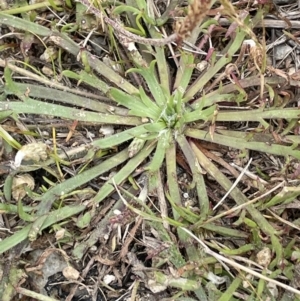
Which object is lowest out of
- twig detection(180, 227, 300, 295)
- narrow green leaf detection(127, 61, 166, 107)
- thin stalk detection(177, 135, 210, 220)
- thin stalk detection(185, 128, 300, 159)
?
twig detection(180, 227, 300, 295)

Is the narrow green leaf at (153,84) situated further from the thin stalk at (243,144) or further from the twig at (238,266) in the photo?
the twig at (238,266)

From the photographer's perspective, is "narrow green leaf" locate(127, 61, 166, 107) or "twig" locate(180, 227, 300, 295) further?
"narrow green leaf" locate(127, 61, 166, 107)

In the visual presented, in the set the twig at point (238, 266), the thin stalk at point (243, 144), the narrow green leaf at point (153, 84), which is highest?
the narrow green leaf at point (153, 84)

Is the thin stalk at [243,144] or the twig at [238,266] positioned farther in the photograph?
the thin stalk at [243,144]

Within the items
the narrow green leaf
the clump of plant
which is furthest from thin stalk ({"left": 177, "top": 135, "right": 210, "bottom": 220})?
the narrow green leaf

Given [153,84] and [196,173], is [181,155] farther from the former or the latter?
[153,84]

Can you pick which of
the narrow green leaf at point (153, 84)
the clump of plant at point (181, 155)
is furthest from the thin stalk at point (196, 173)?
the narrow green leaf at point (153, 84)

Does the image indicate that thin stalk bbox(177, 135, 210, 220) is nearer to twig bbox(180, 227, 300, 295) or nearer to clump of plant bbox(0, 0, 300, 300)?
clump of plant bbox(0, 0, 300, 300)

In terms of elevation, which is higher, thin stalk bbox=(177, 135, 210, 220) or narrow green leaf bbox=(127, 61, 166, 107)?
narrow green leaf bbox=(127, 61, 166, 107)

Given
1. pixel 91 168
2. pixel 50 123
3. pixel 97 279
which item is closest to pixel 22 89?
pixel 50 123

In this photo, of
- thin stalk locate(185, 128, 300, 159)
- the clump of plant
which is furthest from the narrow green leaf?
thin stalk locate(185, 128, 300, 159)
